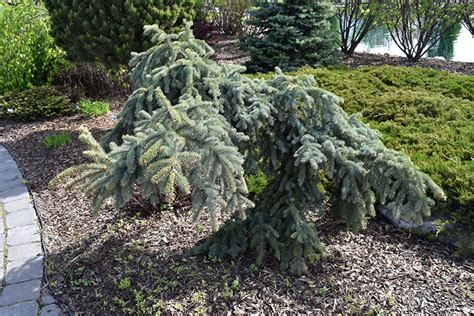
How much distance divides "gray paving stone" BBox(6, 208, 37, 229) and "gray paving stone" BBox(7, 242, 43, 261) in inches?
14.1

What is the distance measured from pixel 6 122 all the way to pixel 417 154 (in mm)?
5673

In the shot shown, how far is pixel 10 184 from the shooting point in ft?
15.6

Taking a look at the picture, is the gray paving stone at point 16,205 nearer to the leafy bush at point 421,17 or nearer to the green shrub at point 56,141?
the green shrub at point 56,141

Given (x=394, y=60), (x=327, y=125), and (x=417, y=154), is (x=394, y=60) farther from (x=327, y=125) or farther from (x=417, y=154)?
(x=327, y=125)

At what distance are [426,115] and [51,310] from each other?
3745 millimetres

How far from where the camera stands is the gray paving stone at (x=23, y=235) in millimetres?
3695

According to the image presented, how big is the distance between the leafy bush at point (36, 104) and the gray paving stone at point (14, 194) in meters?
2.26

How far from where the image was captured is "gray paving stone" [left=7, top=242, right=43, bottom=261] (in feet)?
11.5

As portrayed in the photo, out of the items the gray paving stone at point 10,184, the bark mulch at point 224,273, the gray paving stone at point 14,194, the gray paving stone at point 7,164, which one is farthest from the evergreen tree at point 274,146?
the gray paving stone at point 7,164

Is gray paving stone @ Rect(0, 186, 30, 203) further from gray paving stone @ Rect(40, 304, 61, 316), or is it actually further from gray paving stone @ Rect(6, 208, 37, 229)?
gray paving stone @ Rect(40, 304, 61, 316)

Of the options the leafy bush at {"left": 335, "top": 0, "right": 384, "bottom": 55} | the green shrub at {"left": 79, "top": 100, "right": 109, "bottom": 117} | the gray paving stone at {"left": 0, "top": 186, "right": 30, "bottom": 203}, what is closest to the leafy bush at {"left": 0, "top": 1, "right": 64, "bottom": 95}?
the green shrub at {"left": 79, "top": 100, "right": 109, "bottom": 117}

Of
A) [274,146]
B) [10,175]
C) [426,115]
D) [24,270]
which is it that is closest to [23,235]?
[24,270]

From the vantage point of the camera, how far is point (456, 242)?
3.24m

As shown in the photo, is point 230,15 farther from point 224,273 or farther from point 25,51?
point 224,273
